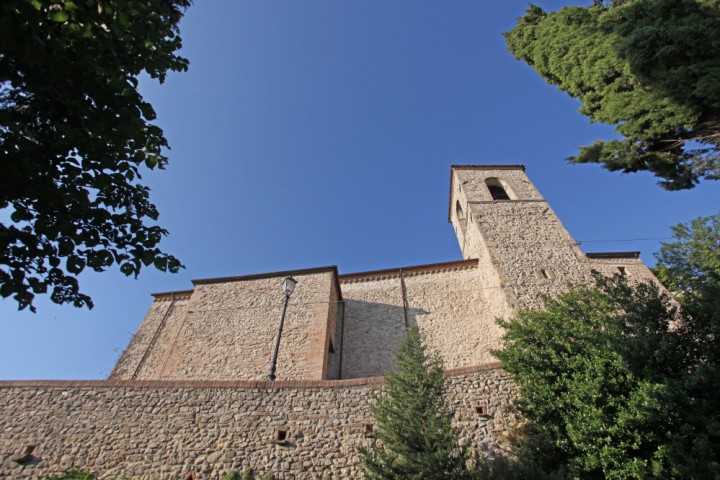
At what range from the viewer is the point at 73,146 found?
3.55m

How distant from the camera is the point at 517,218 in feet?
52.7

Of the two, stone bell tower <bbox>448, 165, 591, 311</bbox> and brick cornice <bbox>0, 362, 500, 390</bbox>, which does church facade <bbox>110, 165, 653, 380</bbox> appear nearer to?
stone bell tower <bbox>448, 165, 591, 311</bbox>

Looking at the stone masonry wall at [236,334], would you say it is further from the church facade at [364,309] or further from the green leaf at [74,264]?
the green leaf at [74,264]

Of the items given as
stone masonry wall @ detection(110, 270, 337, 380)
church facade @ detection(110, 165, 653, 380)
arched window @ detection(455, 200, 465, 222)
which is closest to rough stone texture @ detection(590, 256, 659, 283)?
church facade @ detection(110, 165, 653, 380)

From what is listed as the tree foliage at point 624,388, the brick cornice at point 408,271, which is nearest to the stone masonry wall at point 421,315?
the brick cornice at point 408,271

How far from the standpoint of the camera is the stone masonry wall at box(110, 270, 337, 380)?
448 inches

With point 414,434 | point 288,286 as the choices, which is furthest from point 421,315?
point 414,434

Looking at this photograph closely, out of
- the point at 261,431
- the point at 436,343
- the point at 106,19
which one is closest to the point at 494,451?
the point at 261,431

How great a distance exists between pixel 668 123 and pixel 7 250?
512 inches

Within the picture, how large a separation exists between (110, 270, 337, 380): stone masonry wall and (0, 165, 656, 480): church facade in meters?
0.05

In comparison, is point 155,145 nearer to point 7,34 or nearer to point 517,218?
point 7,34

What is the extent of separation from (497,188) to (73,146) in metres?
19.1

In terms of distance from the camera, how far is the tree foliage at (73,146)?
3.16 metres

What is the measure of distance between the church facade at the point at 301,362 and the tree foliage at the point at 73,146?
5328 mm
